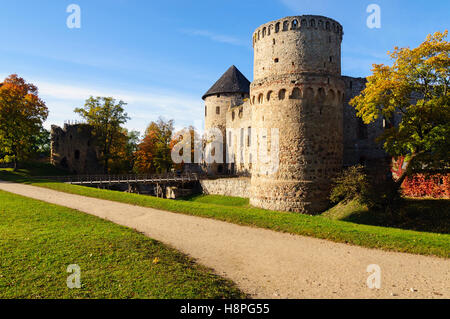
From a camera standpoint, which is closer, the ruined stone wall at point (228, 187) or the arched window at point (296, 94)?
the arched window at point (296, 94)

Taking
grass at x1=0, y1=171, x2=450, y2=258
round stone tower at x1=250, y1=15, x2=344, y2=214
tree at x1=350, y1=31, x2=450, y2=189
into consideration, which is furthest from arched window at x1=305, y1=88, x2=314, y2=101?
grass at x1=0, y1=171, x2=450, y2=258

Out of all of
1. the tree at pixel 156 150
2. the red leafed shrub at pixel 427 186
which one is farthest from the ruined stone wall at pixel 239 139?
the red leafed shrub at pixel 427 186

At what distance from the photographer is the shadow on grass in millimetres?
14891

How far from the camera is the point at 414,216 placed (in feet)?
52.4

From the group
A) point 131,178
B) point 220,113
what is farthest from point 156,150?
point 220,113

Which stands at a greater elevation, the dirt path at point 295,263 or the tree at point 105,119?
the tree at point 105,119

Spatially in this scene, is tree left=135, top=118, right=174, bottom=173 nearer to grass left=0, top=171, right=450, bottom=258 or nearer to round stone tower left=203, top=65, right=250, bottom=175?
round stone tower left=203, top=65, right=250, bottom=175

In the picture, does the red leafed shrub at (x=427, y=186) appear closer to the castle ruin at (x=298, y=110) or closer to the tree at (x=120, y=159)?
the castle ruin at (x=298, y=110)

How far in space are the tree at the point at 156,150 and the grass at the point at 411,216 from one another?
2473 cm

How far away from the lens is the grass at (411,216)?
1491 cm

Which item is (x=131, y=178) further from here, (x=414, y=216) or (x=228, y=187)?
(x=414, y=216)

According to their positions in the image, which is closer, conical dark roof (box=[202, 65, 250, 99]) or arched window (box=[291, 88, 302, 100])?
arched window (box=[291, 88, 302, 100])

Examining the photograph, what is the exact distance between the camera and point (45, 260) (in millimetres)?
7414

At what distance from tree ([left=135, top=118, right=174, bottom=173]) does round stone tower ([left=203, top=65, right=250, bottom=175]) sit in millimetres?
4843
